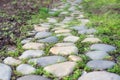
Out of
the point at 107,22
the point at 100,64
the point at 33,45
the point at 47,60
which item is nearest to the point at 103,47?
the point at 100,64

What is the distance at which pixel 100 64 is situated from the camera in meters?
3.19

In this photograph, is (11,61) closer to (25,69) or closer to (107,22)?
(25,69)

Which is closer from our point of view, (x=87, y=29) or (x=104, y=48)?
(x=104, y=48)

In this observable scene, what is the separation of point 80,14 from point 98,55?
3061 millimetres

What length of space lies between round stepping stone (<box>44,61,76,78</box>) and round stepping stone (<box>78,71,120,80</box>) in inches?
7.9

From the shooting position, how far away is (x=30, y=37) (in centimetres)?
454

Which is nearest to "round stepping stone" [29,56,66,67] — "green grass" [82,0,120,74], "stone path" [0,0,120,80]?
"stone path" [0,0,120,80]

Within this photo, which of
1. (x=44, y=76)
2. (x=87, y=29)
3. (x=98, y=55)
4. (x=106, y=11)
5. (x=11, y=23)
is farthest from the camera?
Result: (x=106, y=11)

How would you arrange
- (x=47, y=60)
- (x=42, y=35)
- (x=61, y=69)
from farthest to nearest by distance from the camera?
(x=42, y=35)
(x=47, y=60)
(x=61, y=69)

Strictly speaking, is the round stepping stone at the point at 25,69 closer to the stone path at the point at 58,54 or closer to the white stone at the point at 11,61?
the stone path at the point at 58,54

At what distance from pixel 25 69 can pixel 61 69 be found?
0.36 m

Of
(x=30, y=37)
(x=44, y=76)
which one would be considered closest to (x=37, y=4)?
(x=30, y=37)

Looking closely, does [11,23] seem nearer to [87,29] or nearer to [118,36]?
[87,29]

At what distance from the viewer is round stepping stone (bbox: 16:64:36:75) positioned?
3.15 meters
